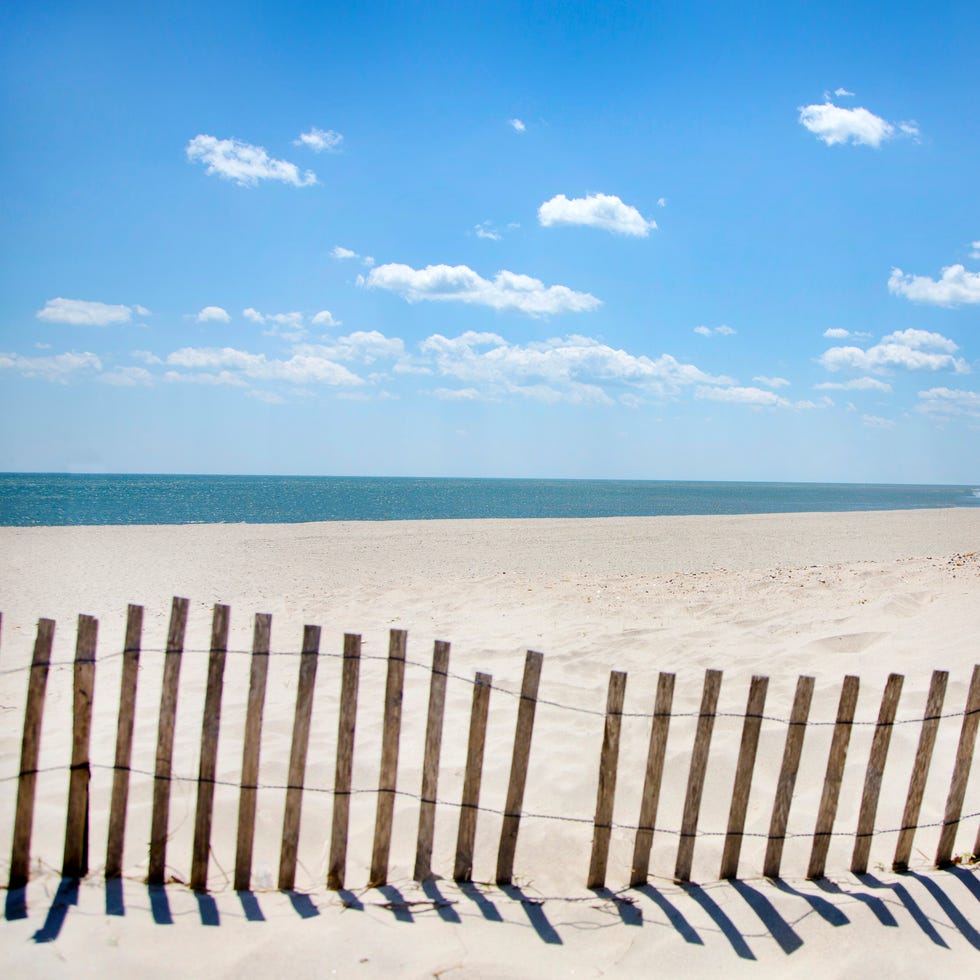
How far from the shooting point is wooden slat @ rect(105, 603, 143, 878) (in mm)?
4020

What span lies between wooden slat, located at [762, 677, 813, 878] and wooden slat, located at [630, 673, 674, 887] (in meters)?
0.66

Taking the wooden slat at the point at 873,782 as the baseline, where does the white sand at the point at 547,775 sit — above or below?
below

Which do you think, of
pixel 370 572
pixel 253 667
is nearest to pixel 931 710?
pixel 253 667

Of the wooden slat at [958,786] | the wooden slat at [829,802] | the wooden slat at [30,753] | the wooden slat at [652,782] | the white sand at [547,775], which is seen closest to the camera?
the white sand at [547,775]

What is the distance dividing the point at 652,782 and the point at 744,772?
1.67ft

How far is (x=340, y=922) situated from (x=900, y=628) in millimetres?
7692

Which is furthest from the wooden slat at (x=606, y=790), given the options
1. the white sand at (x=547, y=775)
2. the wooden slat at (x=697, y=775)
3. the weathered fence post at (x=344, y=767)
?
the weathered fence post at (x=344, y=767)

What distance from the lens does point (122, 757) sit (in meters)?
4.06

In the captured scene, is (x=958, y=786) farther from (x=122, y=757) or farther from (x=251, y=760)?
(x=122, y=757)

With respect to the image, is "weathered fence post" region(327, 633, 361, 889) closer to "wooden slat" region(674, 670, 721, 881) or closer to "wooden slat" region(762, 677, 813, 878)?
"wooden slat" region(674, 670, 721, 881)

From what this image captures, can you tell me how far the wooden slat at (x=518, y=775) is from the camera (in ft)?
13.5

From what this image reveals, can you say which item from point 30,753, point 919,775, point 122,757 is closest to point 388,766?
point 122,757

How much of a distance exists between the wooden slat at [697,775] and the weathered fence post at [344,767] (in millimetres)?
1804

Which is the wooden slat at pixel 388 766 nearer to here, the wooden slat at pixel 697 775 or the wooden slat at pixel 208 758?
the wooden slat at pixel 208 758
